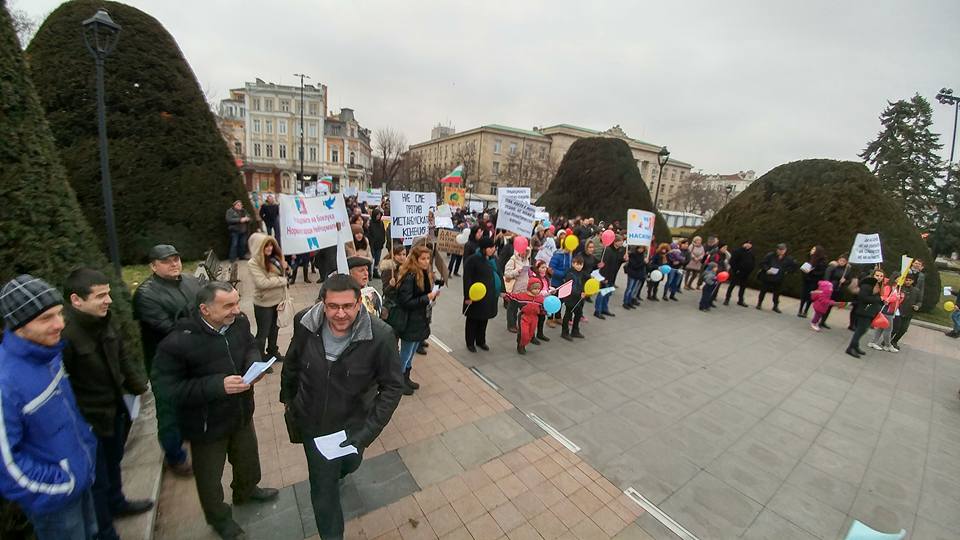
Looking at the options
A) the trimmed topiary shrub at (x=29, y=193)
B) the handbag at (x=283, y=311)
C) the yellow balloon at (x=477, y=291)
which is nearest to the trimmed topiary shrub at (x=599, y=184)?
the yellow balloon at (x=477, y=291)

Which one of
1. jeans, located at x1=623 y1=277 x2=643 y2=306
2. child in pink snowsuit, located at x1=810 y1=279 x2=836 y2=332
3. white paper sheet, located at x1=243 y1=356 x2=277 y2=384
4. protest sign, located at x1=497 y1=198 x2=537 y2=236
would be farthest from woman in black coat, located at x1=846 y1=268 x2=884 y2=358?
white paper sheet, located at x1=243 y1=356 x2=277 y2=384

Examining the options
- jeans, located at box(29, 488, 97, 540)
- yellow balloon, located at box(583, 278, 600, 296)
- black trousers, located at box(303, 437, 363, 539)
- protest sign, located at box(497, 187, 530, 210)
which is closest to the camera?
jeans, located at box(29, 488, 97, 540)

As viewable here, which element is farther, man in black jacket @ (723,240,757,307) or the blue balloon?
man in black jacket @ (723,240,757,307)

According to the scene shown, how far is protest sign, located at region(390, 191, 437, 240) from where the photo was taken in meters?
7.28

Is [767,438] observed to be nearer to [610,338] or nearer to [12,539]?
[610,338]

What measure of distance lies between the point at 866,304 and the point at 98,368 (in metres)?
11.9

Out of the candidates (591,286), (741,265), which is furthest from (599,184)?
(591,286)

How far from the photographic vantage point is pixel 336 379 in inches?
103

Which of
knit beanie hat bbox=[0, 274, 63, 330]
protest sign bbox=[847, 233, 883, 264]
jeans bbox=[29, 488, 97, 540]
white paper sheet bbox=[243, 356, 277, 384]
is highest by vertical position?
protest sign bbox=[847, 233, 883, 264]

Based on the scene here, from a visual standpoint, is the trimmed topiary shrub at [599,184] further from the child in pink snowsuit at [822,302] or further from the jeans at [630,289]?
the jeans at [630,289]

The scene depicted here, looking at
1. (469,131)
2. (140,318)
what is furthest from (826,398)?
(469,131)

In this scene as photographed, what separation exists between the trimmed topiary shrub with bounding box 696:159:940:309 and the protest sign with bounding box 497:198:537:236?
1109 cm

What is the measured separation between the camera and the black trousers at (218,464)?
2.79 m

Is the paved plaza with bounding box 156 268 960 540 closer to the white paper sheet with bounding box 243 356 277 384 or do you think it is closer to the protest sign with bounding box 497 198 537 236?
the white paper sheet with bounding box 243 356 277 384
